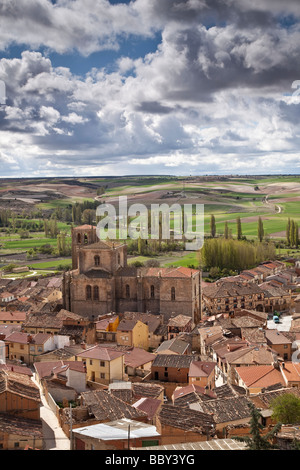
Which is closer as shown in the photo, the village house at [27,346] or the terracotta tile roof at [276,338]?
the village house at [27,346]

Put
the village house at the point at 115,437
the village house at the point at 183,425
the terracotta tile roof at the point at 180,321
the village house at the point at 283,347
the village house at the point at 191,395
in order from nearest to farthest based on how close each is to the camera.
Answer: the village house at the point at 115,437, the village house at the point at 183,425, the village house at the point at 191,395, the village house at the point at 283,347, the terracotta tile roof at the point at 180,321

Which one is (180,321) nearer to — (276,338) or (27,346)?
(276,338)

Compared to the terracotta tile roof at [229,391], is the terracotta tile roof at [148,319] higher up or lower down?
higher up

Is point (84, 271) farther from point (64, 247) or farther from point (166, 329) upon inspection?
point (64, 247)

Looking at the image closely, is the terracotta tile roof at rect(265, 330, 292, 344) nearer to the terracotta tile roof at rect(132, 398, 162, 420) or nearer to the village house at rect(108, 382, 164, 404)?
the village house at rect(108, 382, 164, 404)

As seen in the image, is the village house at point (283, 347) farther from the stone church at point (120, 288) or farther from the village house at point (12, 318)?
the village house at point (12, 318)

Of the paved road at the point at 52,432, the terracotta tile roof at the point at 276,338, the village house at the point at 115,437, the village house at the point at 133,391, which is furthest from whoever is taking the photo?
the terracotta tile roof at the point at 276,338

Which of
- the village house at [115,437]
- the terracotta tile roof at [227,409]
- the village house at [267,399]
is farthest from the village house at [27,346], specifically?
the village house at [115,437]
